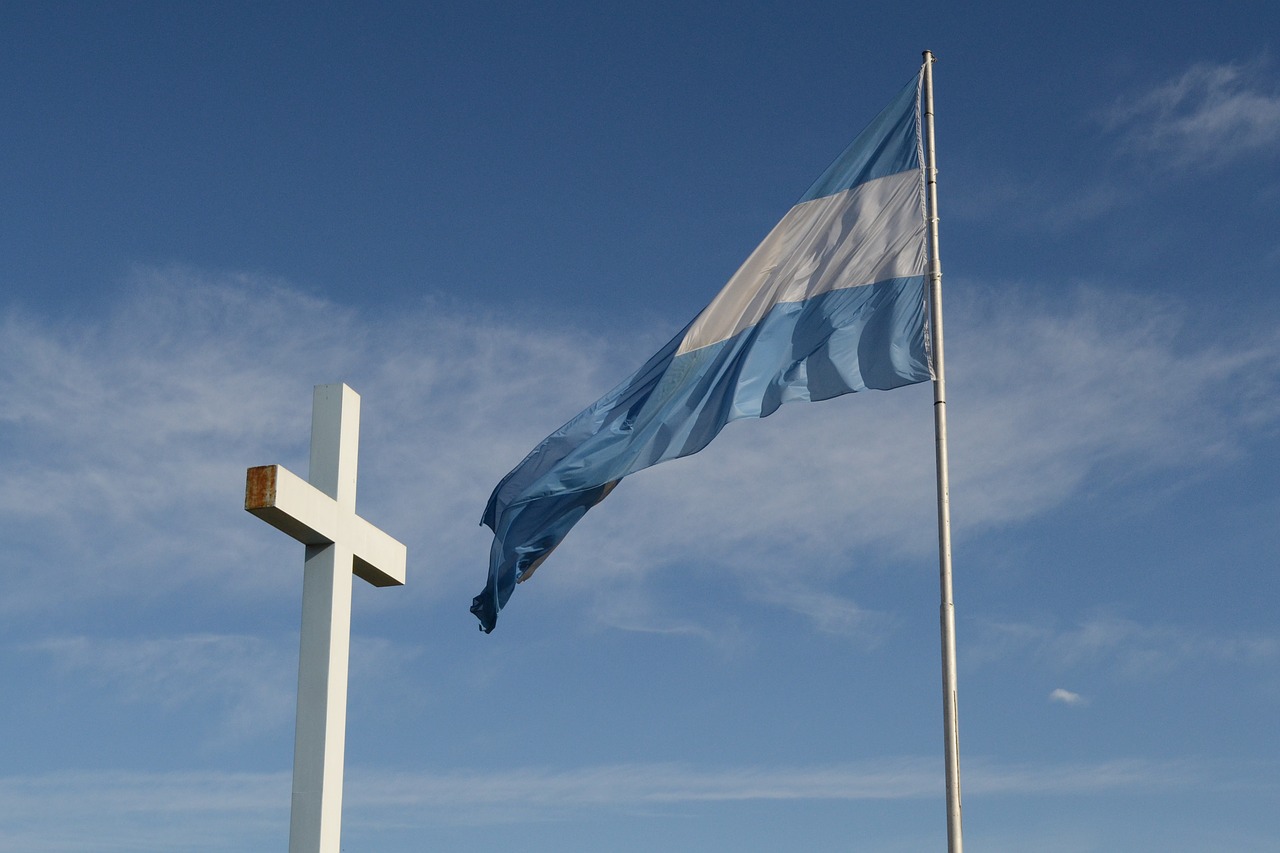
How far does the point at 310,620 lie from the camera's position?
11.3 meters

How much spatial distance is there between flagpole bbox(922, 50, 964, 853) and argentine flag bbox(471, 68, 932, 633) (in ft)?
0.41

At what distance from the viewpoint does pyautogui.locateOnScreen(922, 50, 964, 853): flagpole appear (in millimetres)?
9945

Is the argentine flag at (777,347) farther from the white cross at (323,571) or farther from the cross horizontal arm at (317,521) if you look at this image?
the white cross at (323,571)

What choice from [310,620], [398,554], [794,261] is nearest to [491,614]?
[398,554]

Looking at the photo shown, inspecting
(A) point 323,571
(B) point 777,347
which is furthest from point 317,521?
(B) point 777,347

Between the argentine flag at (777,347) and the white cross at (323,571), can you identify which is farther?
the argentine flag at (777,347)

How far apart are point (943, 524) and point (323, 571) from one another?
487cm

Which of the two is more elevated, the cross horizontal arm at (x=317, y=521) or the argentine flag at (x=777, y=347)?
the argentine flag at (x=777, y=347)

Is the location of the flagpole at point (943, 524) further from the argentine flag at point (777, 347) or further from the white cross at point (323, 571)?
the white cross at point (323, 571)

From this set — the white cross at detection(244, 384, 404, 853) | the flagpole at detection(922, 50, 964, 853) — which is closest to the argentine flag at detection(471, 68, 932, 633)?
the flagpole at detection(922, 50, 964, 853)

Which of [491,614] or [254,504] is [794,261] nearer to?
[491,614]

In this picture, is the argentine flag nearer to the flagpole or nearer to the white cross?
the flagpole

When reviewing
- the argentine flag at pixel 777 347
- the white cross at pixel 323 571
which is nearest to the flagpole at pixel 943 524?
the argentine flag at pixel 777 347

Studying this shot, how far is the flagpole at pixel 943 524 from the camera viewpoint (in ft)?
32.6
